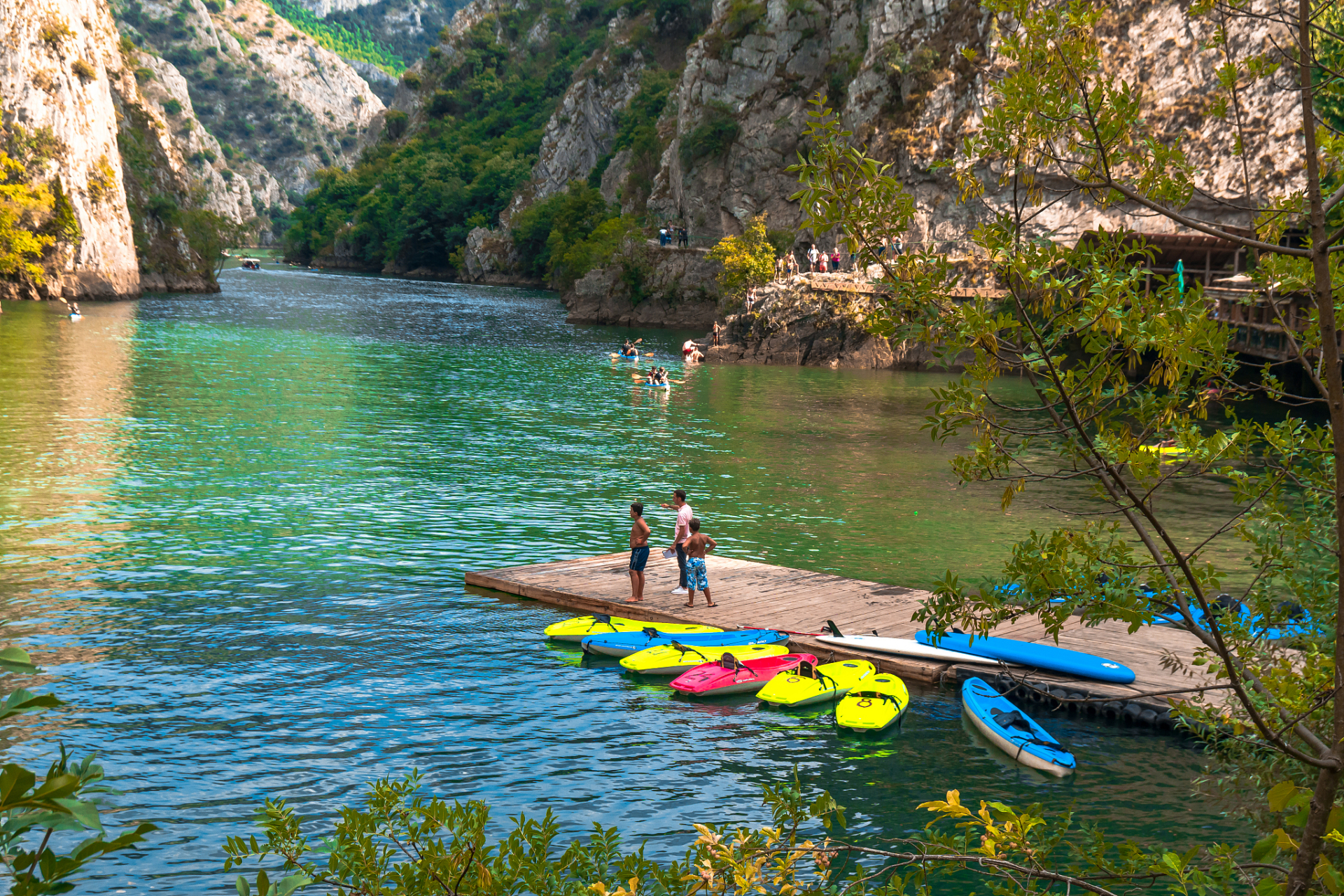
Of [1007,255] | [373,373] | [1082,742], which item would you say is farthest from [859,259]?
[373,373]

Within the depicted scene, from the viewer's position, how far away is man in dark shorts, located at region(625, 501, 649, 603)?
19.6 metres

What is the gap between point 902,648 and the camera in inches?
696

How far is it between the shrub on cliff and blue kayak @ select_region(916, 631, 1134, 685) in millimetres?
64113

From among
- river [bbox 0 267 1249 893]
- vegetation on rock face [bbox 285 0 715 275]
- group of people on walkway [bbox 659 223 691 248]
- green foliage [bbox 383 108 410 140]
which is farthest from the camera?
green foliage [bbox 383 108 410 140]

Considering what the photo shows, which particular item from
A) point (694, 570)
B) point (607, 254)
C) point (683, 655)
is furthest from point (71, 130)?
point (683, 655)

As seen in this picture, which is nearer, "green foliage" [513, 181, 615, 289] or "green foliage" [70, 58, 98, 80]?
"green foliage" [70, 58, 98, 80]

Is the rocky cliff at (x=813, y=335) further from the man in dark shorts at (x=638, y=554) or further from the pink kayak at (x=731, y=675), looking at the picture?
the pink kayak at (x=731, y=675)

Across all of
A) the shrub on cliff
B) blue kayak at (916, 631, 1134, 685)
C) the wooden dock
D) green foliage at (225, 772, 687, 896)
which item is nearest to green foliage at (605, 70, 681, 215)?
the shrub on cliff

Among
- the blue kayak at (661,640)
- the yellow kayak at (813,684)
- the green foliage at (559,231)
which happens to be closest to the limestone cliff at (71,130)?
the green foliage at (559,231)

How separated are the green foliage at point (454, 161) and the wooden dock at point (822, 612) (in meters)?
133

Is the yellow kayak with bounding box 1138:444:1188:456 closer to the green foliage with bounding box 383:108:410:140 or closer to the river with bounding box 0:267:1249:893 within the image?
the river with bounding box 0:267:1249:893

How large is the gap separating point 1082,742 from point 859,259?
11930mm

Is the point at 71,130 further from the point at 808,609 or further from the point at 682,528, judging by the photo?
Result: the point at 808,609

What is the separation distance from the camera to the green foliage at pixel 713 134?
323 ft
